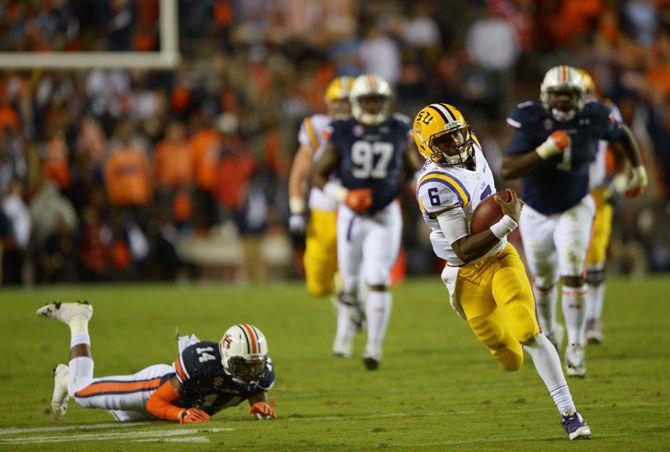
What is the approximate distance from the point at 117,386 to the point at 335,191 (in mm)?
3008

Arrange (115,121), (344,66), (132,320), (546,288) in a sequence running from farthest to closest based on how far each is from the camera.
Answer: (344,66), (115,121), (132,320), (546,288)

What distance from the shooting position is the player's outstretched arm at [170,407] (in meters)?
6.54

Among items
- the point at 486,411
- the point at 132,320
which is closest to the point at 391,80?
the point at 132,320

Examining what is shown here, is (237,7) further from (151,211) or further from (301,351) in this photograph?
(301,351)

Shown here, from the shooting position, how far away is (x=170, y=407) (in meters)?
6.56

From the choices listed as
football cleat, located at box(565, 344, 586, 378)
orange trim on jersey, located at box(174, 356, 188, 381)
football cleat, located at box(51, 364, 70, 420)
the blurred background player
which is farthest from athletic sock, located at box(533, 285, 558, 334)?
football cleat, located at box(51, 364, 70, 420)

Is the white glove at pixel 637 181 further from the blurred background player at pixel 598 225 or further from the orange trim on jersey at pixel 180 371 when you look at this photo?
the orange trim on jersey at pixel 180 371

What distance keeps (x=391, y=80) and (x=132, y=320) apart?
6.59 meters

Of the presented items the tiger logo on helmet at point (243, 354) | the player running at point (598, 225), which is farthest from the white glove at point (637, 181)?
the tiger logo on helmet at point (243, 354)

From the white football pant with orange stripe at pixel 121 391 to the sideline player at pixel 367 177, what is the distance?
2662mm

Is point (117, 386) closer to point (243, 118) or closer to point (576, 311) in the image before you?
point (576, 311)

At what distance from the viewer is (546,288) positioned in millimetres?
8492

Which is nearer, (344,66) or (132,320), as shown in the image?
(132,320)

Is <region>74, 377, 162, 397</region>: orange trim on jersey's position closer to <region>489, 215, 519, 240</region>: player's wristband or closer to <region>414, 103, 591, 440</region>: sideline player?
<region>414, 103, 591, 440</region>: sideline player
